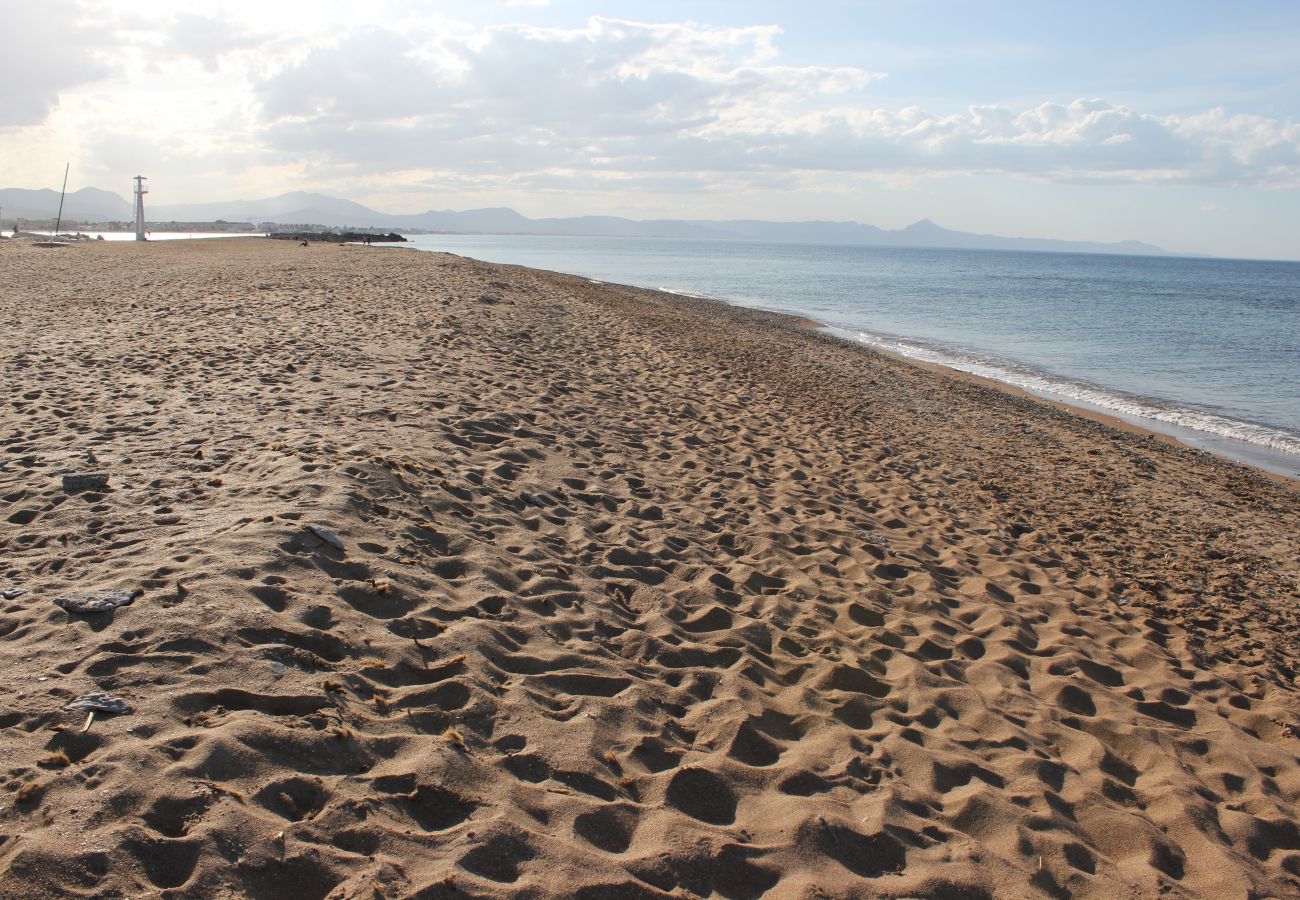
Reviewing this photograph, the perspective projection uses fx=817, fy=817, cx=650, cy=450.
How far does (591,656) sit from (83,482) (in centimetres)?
347

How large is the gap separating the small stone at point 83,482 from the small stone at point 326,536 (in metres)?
1.60

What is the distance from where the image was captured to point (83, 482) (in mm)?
5070

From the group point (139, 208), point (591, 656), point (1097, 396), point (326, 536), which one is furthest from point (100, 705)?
point (139, 208)

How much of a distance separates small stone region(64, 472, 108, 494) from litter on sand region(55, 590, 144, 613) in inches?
66.7

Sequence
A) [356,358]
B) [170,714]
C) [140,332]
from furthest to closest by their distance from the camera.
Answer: [140,332]
[356,358]
[170,714]

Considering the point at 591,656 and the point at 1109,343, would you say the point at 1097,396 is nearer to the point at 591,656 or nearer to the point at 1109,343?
→ the point at 1109,343

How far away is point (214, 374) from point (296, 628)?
19.6ft

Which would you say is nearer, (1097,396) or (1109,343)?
(1097,396)

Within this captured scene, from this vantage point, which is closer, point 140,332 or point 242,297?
point 140,332

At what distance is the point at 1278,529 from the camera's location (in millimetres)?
8328

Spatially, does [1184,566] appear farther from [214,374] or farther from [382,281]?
[382,281]

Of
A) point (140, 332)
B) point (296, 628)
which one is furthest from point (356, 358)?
point (296, 628)

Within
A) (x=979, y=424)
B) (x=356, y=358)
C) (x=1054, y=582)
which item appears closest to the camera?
(x=1054, y=582)

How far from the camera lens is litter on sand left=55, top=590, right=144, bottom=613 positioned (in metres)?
3.55
